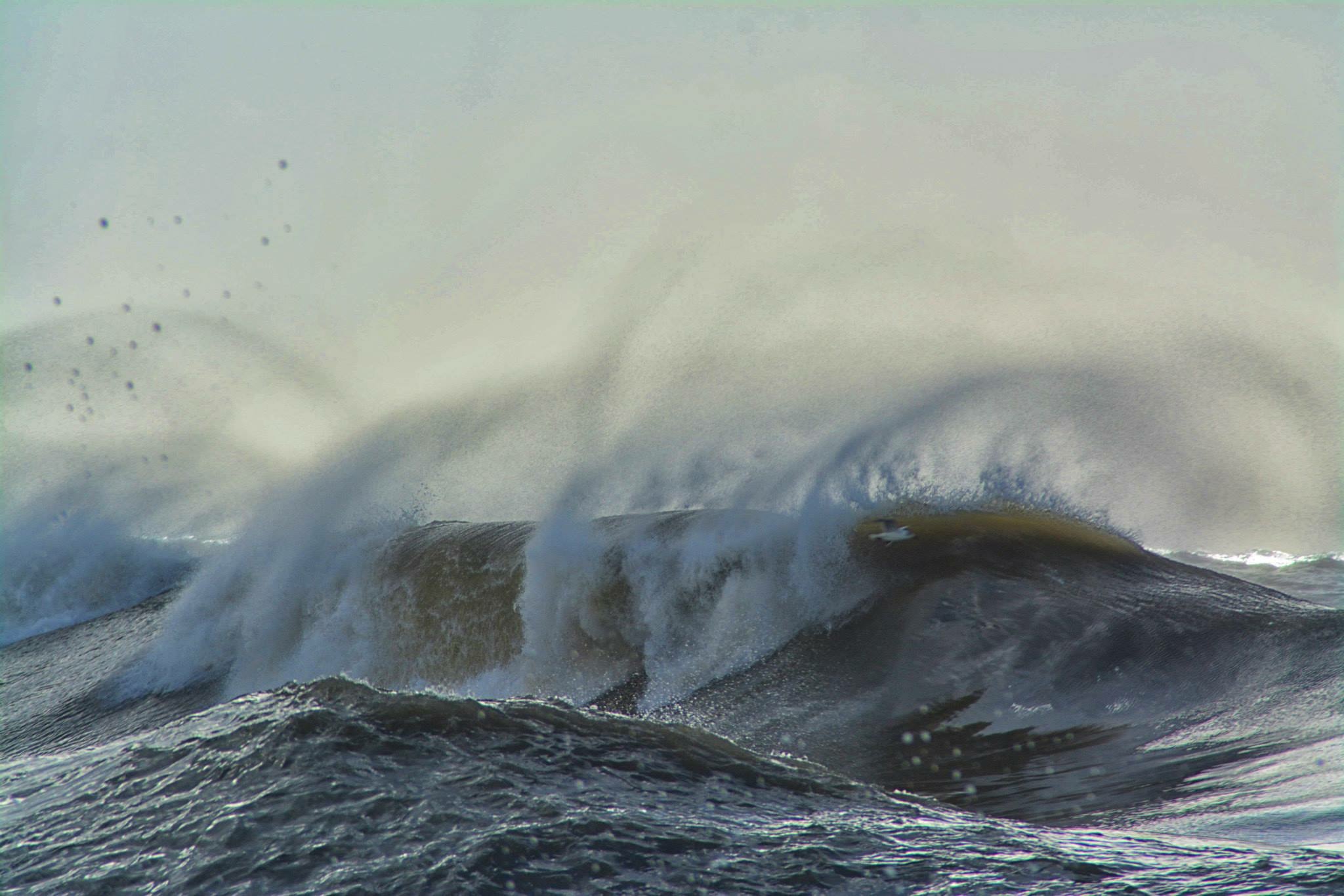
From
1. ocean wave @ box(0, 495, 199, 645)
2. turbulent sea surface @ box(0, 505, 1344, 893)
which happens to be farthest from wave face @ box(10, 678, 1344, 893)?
ocean wave @ box(0, 495, 199, 645)

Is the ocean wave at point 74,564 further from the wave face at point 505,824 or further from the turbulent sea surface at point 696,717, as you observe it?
the wave face at point 505,824

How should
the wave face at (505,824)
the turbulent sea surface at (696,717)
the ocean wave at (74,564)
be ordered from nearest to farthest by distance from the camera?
the wave face at (505,824)
the turbulent sea surface at (696,717)
the ocean wave at (74,564)

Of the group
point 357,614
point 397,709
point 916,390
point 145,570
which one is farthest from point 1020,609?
point 145,570

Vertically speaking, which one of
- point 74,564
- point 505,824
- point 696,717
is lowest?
point 696,717

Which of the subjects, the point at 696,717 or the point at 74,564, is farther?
the point at 74,564

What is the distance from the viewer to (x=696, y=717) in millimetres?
5816

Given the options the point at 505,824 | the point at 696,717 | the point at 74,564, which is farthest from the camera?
the point at 74,564

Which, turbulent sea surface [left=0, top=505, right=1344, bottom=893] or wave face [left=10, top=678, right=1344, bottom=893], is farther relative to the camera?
turbulent sea surface [left=0, top=505, right=1344, bottom=893]

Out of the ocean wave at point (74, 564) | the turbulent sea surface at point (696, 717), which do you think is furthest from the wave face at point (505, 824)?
the ocean wave at point (74, 564)

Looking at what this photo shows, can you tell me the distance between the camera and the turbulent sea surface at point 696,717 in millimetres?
2738

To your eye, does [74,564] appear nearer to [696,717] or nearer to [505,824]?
[696,717]

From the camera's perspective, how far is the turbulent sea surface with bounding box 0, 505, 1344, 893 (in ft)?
8.98

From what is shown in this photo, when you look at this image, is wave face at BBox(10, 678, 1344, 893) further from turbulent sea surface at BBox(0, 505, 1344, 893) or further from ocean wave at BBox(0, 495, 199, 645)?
ocean wave at BBox(0, 495, 199, 645)

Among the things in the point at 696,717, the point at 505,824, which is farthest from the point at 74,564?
the point at 505,824
